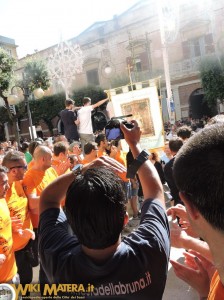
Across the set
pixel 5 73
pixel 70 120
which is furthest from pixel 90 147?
pixel 5 73

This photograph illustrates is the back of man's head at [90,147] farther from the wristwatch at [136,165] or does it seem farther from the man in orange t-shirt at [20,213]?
the wristwatch at [136,165]

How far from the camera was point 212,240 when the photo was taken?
0.91 m

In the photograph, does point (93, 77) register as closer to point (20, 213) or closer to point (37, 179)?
point (37, 179)

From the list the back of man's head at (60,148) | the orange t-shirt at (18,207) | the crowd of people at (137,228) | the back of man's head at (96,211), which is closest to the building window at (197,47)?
the back of man's head at (60,148)

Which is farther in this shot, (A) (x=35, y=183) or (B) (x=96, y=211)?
(A) (x=35, y=183)

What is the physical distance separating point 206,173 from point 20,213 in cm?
246

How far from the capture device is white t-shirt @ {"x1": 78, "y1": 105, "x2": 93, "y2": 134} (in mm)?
7107

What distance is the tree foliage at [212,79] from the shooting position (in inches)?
806

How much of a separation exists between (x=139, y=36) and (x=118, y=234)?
24555mm

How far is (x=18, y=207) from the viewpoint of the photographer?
9.81 ft

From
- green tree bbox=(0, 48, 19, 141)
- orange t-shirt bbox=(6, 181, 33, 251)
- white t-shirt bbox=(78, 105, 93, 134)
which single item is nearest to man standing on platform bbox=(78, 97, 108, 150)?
white t-shirt bbox=(78, 105, 93, 134)

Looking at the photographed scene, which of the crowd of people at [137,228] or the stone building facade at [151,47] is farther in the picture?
the stone building facade at [151,47]

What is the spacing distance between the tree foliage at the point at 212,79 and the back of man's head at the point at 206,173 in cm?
2094

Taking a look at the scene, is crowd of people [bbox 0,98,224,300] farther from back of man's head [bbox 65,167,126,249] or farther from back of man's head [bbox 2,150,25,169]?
back of man's head [bbox 2,150,25,169]
